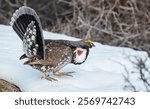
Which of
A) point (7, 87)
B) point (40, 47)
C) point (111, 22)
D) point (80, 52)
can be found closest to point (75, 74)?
point (80, 52)

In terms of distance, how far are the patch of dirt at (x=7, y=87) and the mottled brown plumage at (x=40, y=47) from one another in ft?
0.71

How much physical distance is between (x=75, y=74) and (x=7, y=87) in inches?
25.8

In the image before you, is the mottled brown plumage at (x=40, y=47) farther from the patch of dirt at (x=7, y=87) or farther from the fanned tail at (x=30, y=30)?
the patch of dirt at (x=7, y=87)

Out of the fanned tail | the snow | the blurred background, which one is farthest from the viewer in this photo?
the blurred background

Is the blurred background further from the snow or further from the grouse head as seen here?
the grouse head

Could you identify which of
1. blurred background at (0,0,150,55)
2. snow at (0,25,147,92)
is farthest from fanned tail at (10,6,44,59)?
blurred background at (0,0,150,55)

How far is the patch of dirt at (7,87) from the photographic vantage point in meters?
5.04

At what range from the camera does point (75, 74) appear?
5.46 metres

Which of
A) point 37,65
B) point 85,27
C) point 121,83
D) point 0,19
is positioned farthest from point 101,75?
point 0,19

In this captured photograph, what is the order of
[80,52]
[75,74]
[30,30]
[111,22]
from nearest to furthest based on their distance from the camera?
[30,30] < [80,52] < [75,74] < [111,22]

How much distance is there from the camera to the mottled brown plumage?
16.4 ft

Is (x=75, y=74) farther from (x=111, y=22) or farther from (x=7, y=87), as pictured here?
(x=111, y=22)

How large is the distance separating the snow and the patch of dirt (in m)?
0.05

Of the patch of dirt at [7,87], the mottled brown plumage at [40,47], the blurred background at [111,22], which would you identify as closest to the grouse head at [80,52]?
the mottled brown plumage at [40,47]
